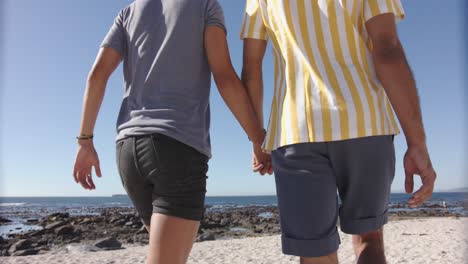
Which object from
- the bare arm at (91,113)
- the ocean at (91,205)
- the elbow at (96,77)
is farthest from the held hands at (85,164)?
the ocean at (91,205)

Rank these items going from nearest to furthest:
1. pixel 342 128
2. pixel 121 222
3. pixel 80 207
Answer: pixel 342 128 → pixel 121 222 → pixel 80 207

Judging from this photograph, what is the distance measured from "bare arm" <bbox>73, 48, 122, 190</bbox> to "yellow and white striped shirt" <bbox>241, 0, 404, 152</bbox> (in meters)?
0.99

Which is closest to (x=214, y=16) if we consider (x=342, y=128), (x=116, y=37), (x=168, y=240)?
(x=116, y=37)

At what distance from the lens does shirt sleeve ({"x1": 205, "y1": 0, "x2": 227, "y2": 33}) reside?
2148mm

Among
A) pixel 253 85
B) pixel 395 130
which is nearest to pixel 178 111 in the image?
pixel 253 85

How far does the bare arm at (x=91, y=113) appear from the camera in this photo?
2.14 meters

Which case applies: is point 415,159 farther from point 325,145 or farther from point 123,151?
point 123,151

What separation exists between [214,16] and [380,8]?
2.92 ft

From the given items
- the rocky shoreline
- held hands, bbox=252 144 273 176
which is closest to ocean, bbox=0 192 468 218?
the rocky shoreline

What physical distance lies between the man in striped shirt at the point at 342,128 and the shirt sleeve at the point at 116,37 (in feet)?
3.34

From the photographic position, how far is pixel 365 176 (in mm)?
1659

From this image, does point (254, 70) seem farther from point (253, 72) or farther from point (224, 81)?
point (224, 81)

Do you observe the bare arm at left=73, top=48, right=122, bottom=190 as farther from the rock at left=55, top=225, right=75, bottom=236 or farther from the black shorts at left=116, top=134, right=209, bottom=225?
the rock at left=55, top=225, right=75, bottom=236

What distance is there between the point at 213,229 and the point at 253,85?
20.4 m
